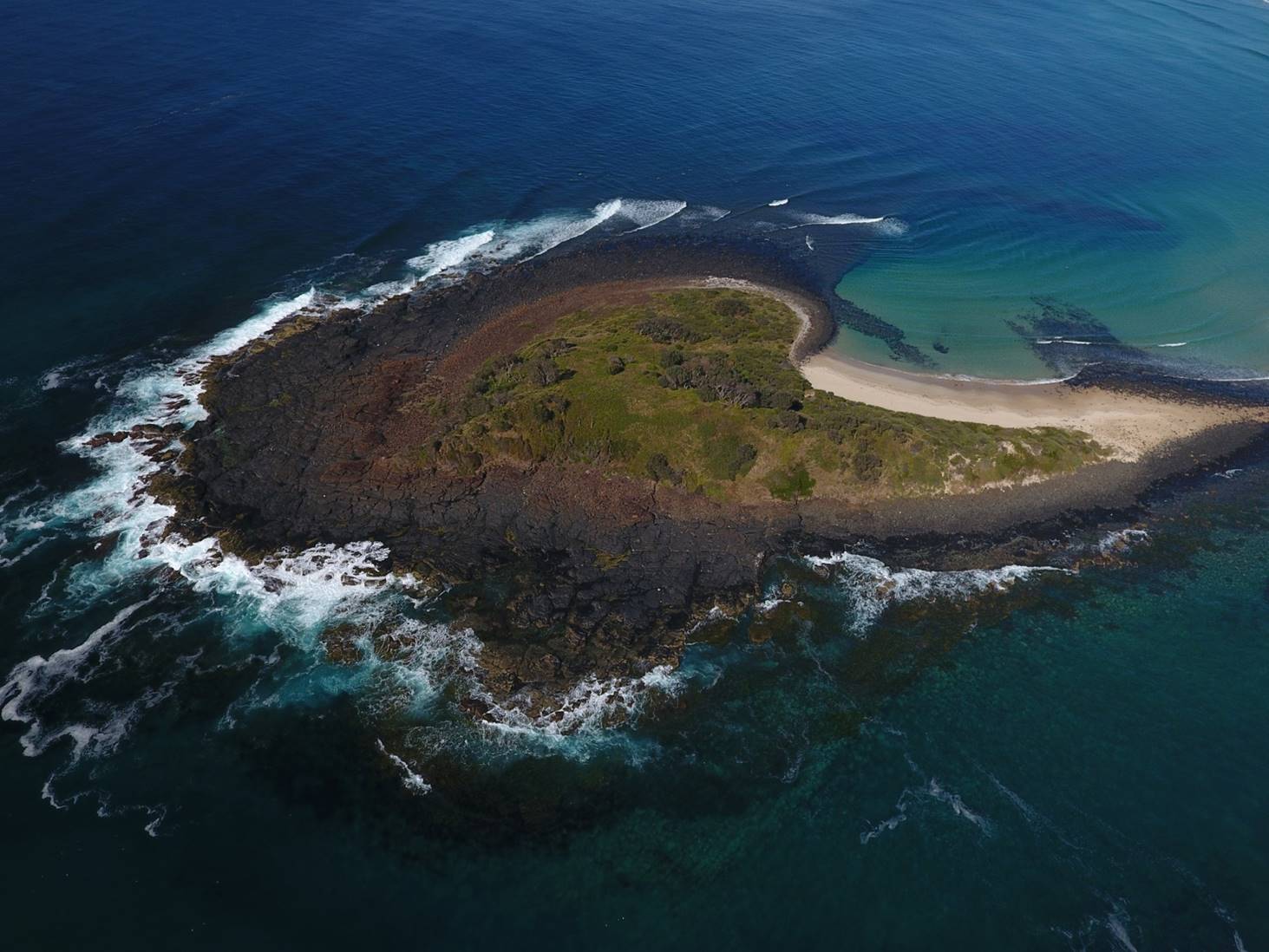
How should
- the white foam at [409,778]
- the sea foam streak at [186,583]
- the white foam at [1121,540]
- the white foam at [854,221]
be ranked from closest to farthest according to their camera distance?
the white foam at [409,778]
the sea foam streak at [186,583]
the white foam at [1121,540]
the white foam at [854,221]

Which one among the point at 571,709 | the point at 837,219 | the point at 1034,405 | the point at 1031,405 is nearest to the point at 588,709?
the point at 571,709

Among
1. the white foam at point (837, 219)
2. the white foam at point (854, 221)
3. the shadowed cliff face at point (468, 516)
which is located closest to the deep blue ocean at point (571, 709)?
the shadowed cliff face at point (468, 516)

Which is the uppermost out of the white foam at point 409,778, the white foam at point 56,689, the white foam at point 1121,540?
the white foam at point 1121,540

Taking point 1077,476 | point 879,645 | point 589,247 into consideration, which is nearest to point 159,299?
point 589,247

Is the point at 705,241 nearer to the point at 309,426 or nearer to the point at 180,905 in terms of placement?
the point at 309,426

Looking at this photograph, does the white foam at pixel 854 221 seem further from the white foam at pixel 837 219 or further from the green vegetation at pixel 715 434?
the green vegetation at pixel 715 434
